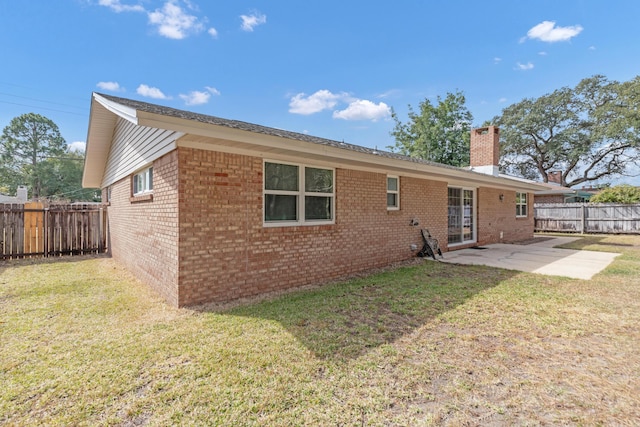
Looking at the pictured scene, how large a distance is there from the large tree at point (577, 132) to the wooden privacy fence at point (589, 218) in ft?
40.9

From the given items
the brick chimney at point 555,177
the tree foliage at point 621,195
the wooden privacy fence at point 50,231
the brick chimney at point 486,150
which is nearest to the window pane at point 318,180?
the wooden privacy fence at point 50,231

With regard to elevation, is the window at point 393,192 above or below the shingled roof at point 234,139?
below

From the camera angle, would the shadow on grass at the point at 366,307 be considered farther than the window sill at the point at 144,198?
No

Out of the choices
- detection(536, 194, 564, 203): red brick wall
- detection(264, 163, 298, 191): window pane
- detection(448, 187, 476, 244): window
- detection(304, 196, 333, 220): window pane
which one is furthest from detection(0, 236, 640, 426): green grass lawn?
detection(536, 194, 564, 203): red brick wall

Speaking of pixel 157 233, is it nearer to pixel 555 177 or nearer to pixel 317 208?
pixel 317 208

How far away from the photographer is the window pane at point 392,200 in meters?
7.99

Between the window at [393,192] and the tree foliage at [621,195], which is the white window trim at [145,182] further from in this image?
the tree foliage at [621,195]

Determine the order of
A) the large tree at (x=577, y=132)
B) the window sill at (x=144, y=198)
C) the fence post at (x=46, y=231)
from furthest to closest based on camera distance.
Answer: the large tree at (x=577, y=132) → the fence post at (x=46, y=231) → the window sill at (x=144, y=198)

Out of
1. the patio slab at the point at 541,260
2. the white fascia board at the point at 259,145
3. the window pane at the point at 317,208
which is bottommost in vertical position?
the patio slab at the point at 541,260

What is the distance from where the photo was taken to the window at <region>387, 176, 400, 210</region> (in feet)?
26.2

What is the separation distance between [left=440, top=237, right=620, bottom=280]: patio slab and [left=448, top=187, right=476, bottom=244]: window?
631 mm

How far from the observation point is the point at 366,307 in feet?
14.9

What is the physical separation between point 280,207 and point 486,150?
1302 centimetres

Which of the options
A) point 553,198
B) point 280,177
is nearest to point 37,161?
point 280,177
